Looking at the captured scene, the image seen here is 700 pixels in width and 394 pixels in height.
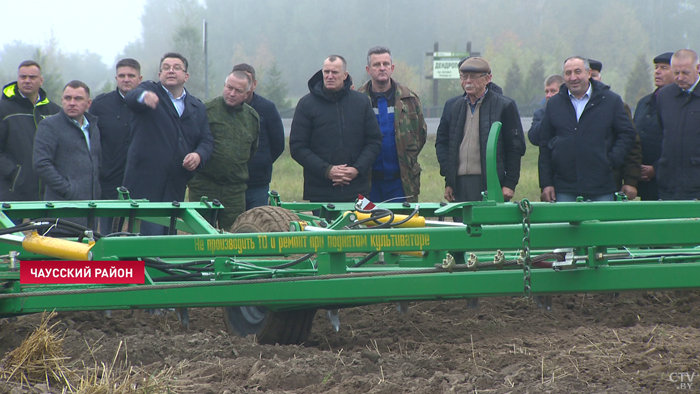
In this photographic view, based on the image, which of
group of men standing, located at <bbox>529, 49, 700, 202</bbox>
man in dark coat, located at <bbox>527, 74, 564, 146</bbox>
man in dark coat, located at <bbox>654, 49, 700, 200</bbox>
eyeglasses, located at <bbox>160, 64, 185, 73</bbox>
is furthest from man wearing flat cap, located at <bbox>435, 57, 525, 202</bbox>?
eyeglasses, located at <bbox>160, 64, 185, 73</bbox>

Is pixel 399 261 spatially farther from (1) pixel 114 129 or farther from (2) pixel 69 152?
(1) pixel 114 129

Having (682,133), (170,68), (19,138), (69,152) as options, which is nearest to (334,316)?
(170,68)

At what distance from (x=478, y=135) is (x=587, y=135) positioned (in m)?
0.98

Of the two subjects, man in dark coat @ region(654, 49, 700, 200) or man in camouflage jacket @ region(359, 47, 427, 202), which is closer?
man in dark coat @ region(654, 49, 700, 200)

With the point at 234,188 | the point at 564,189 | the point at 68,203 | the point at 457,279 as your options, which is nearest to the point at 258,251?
the point at 457,279

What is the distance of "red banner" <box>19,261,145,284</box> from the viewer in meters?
4.01

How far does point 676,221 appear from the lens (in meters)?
3.64

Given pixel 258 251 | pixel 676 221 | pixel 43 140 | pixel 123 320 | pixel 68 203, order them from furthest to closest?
1. pixel 43 140
2. pixel 123 320
3. pixel 68 203
4. pixel 258 251
5. pixel 676 221

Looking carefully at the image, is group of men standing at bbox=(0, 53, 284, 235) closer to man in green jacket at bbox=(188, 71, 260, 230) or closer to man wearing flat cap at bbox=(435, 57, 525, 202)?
man in green jacket at bbox=(188, 71, 260, 230)

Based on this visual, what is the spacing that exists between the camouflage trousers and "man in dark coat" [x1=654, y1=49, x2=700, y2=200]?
394 centimetres

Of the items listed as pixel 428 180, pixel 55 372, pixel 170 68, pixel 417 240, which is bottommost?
pixel 55 372

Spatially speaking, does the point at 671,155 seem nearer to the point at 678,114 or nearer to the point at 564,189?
the point at 678,114

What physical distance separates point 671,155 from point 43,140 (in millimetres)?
5574

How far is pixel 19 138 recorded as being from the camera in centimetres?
707
